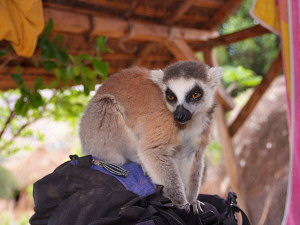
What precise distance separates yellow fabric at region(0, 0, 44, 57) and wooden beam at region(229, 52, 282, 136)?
9.28ft

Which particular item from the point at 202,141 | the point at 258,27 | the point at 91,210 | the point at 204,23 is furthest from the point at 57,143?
the point at 91,210

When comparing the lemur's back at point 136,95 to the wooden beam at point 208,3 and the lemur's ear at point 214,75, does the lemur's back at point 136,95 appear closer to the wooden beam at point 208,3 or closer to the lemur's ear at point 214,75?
the lemur's ear at point 214,75

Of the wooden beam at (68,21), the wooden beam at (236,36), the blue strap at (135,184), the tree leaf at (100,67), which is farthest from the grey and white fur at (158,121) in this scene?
the wooden beam at (236,36)

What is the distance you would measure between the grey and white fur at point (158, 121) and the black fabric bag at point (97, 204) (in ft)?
1.63

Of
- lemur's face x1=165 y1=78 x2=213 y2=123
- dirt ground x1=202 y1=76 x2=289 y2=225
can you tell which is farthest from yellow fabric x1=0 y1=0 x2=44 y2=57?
dirt ground x1=202 y1=76 x2=289 y2=225

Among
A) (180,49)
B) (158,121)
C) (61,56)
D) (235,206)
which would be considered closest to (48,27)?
(61,56)

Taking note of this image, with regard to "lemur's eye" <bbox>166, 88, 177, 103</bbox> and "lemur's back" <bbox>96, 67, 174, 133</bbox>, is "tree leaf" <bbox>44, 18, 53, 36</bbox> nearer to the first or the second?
"lemur's back" <bbox>96, 67, 174, 133</bbox>

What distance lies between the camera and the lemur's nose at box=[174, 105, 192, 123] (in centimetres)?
191

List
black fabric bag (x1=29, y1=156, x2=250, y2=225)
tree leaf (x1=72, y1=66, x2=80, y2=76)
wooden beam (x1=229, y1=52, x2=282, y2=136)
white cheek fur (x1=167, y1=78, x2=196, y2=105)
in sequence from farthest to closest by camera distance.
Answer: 1. wooden beam (x1=229, y1=52, x2=282, y2=136)
2. tree leaf (x1=72, y1=66, x2=80, y2=76)
3. white cheek fur (x1=167, y1=78, x2=196, y2=105)
4. black fabric bag (x1=29, y1=156, x2=250, y2=225)

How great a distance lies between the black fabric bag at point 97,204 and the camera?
4.09ft

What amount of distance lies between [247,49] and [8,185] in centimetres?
931

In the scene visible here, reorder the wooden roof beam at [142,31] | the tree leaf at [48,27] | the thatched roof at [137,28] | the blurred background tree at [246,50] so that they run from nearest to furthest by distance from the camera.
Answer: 1. the tree leaf at [48,27]
2. the thatched roof at [137,28]
3. the wooden roof beam at [142,31]
4. the blurred background tree at [246,50]

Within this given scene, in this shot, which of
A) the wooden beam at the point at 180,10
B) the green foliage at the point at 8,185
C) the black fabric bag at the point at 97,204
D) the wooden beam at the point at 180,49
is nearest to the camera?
the black fabric bag at the point at 97,204

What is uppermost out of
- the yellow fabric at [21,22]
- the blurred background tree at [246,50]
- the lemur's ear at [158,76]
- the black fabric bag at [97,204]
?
the blurred background tree at [246,50]
